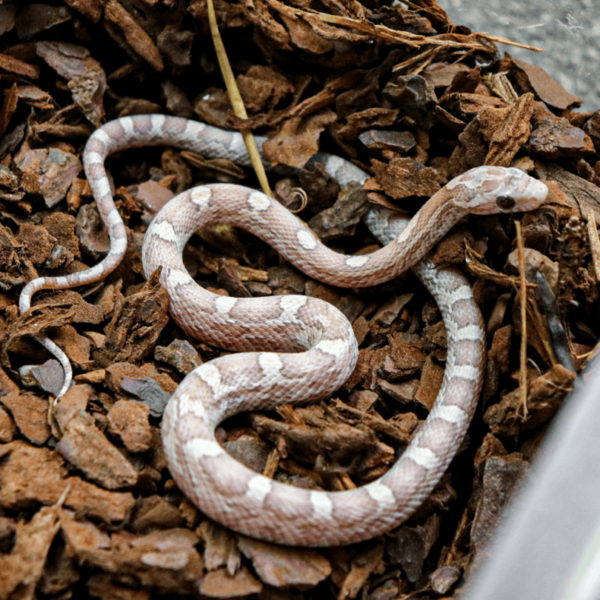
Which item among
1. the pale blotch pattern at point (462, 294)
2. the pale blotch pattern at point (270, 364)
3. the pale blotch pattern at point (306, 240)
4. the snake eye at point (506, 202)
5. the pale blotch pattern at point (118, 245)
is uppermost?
the snake eye at point (506, 202)

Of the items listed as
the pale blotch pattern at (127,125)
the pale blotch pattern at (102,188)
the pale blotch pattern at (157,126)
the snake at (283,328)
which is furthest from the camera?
the pale blotch pattern at (157,126)

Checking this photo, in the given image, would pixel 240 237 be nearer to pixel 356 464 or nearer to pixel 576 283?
pixel 356 464

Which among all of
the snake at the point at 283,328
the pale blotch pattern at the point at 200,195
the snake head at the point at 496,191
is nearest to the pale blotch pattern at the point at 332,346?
the snake at the point at 283,328

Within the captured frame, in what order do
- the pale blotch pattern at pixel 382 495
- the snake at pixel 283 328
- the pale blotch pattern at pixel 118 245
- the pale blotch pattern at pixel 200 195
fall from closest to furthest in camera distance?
the snake at pixel 283 328, the pale blotch pattern at pixel 382 495, the pale blotch pattern at pixel 118 245, the pale blotch pattern at pixel 200 195

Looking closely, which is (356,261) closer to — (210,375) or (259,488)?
(210,375)

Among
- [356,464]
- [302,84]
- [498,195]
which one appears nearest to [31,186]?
[302,84]

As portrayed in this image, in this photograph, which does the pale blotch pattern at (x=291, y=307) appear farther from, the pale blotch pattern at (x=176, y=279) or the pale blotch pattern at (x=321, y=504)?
the pale blotch pattern at (x=321, y=504)

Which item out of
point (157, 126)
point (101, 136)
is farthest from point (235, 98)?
point (101, 136)
